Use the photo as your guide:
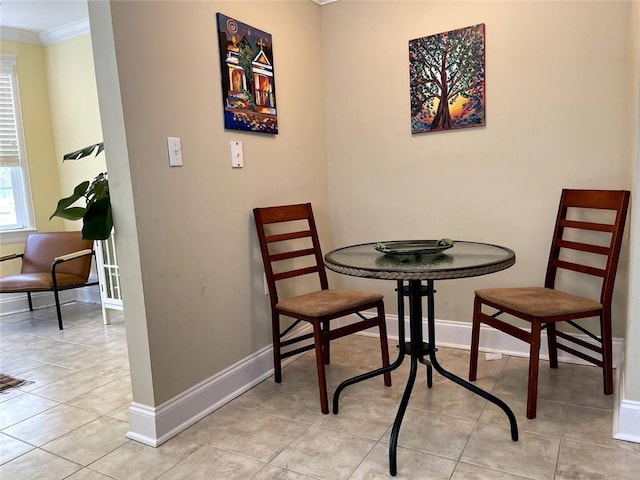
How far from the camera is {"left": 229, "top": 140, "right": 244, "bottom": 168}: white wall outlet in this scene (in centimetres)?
221

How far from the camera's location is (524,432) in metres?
1.79

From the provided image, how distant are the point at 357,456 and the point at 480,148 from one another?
69.1 inches

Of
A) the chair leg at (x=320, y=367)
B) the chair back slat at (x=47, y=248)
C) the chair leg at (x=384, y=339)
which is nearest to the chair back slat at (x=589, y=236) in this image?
the chair leg at (x=384, y=339)

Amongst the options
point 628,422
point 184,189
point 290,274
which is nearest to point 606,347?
point 628,422

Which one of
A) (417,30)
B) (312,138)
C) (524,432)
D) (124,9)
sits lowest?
(524,432)

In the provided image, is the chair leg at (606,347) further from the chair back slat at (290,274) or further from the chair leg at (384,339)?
the chair back slat at (290,274)

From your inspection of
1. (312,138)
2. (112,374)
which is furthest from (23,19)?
(112,374)

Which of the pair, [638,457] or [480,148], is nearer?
[638,457]

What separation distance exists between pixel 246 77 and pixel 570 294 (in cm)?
193

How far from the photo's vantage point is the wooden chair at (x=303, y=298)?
81.4 inches

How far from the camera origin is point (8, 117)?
4.09 m

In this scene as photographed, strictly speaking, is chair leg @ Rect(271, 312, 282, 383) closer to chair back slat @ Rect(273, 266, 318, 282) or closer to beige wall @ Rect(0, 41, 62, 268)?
chair back slat @ Rect(273, 266, 318, 282)

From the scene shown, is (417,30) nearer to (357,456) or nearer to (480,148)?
(480,148)

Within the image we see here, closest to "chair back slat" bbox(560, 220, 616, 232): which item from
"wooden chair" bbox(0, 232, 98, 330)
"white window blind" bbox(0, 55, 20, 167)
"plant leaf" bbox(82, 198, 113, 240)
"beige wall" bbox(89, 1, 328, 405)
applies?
"beige wall" bbox(89, 1, 328, 405)
